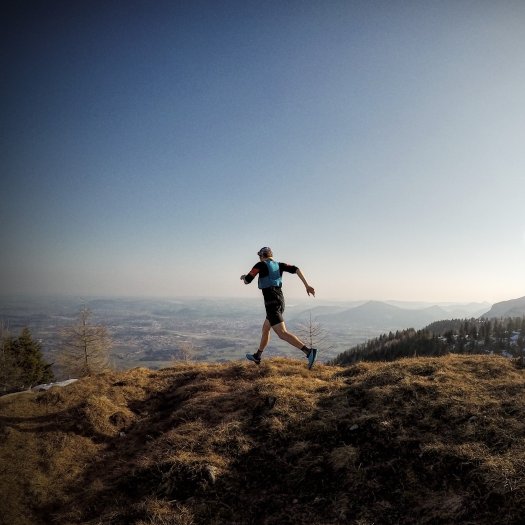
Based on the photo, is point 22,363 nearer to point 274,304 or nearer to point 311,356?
point 274,304

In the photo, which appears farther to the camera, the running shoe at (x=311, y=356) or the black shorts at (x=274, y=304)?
the running shoe at (x=311, y=356)

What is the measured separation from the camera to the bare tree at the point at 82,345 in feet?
121

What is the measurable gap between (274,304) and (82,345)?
1427 inches

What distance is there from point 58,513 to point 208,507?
2.28m

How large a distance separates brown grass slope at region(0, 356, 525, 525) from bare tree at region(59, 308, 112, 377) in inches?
1309

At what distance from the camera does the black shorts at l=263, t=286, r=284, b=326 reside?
876 cm

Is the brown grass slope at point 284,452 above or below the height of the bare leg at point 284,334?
below

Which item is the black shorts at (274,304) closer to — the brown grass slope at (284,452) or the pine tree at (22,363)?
the brown grass slope at (284,452)

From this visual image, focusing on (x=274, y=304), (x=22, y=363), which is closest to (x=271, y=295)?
Result: (x=274, y=304)

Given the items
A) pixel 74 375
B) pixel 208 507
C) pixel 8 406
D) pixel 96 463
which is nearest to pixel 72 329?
pixel 74 375

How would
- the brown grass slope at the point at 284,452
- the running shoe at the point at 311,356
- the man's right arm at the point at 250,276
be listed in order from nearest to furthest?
the brown grass slope at the point at 284,452, the man's right arm at the point at 250,276, the running shoe at the point at 311,356

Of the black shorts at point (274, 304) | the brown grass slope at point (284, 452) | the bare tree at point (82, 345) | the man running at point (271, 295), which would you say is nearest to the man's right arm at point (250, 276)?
the man running at point (271, 295)

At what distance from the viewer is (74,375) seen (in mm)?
37250

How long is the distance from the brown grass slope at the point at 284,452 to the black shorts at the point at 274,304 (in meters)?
1.69
